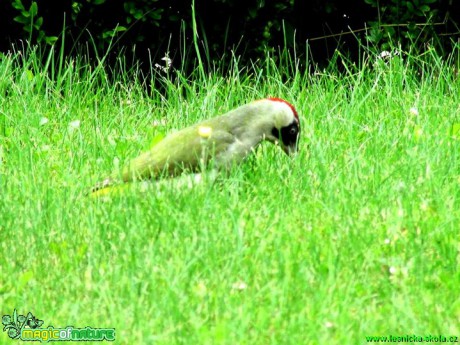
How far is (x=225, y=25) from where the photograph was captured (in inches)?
292

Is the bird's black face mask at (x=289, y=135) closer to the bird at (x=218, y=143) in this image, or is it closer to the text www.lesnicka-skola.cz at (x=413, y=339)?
the bird at (x=218, y=143)

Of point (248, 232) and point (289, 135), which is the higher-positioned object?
point (289, 135)

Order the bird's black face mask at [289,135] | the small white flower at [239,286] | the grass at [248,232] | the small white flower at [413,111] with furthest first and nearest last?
1. the small white flower at [413,111]
2. the bird's black face mask at [289,135]
3. the small white flower at [239,286]
4. the grass at [248,232]

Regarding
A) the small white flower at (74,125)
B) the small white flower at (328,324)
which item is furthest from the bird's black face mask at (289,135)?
the small white flower at (328,324)

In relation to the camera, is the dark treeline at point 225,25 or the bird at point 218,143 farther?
the dark treeline at point 225,25

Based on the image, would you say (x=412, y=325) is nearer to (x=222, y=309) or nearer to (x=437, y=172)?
(x=222, y=309)

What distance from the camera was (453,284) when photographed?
13.2 feet

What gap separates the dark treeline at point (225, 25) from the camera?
7.23 m

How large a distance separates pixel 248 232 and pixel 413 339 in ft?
3.60

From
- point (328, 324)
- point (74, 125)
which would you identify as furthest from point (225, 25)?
point (328, 324)

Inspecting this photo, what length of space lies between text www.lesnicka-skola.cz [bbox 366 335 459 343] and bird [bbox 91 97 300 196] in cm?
157

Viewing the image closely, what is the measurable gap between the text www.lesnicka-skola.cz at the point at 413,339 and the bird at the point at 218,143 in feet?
5.15

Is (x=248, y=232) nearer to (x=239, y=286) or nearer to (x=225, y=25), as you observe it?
(x=239, y=286)

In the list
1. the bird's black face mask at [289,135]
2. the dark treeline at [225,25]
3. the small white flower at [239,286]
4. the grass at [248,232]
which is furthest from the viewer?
the dark treeline at [225,25]
